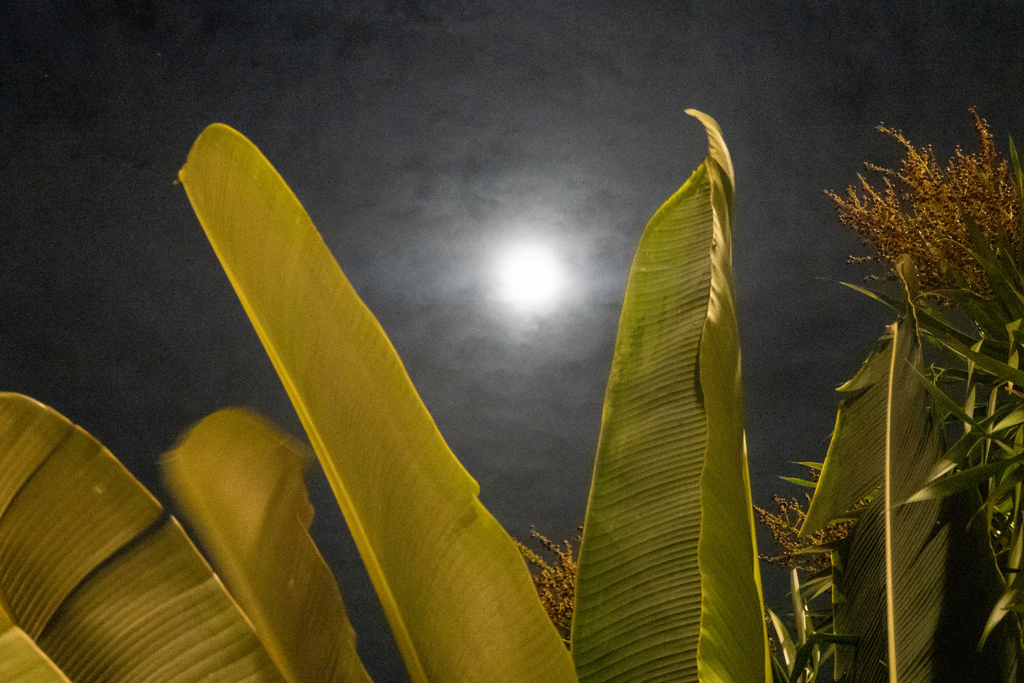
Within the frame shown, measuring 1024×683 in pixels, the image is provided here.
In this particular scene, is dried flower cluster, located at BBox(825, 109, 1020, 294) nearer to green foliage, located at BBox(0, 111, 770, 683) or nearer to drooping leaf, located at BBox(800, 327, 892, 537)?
drooping leaf, located at BBox(800, 327, 892, 537)

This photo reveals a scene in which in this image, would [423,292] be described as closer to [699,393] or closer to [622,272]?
[622,272]

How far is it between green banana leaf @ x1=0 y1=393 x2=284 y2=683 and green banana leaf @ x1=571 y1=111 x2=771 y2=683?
167 millimetres

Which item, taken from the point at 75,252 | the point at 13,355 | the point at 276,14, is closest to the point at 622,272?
the point at 276,14

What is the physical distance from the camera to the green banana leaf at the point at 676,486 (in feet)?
0.91

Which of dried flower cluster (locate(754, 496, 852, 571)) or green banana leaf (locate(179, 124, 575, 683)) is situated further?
dried flower cluster (locate(754, 496, 852, 571))

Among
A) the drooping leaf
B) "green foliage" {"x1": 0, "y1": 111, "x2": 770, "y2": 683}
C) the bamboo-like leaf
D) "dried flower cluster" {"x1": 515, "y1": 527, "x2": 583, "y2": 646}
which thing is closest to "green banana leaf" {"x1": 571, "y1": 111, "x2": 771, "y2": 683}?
"green foliage" {"x1": 0, "y1": 111, "x2": 770, "y2": 683}

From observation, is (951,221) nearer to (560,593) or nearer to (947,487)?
(947,487)

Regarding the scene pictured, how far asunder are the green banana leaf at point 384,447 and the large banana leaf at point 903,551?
19 cm

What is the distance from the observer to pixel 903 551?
342 millimetres

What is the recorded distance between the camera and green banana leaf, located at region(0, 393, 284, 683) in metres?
0.23

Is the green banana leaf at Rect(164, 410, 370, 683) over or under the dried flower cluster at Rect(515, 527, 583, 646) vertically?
over

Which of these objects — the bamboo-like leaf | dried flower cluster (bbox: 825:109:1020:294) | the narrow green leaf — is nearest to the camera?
the bamboo-like leaf

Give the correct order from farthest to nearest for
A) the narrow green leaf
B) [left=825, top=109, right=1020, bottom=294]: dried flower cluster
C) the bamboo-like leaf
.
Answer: [left=825, top=109, right=1020, bottom=294]: dried flower cluster, the narrow green leaf, the bamboo-like leaf

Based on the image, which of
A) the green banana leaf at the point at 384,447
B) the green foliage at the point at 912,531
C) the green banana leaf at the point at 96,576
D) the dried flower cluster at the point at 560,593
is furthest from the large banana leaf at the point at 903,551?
the dried flower cluster at the point at 560,593
